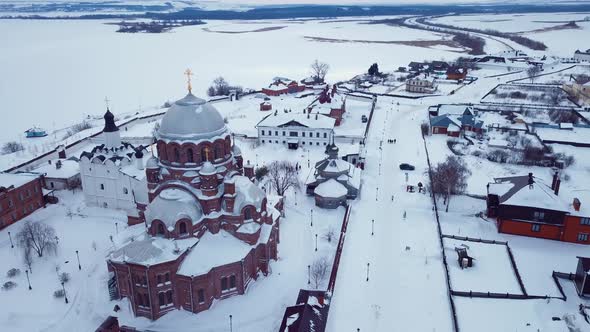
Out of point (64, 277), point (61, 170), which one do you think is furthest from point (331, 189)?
point (61, 170)

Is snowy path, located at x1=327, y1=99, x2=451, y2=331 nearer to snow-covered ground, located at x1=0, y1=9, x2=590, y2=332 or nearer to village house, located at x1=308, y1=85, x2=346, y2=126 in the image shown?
snow-covered ground, located at x1=0, y1=9, x2=590, y2=332

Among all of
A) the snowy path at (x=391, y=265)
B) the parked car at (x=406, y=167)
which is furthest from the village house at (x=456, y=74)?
the parked car at (x=406, y=167)

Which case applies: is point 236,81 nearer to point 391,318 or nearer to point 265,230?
point 265,230

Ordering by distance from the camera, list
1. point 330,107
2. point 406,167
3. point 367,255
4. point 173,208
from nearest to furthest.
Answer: point 173,208
point 367,255
point 406,167
point 330,107

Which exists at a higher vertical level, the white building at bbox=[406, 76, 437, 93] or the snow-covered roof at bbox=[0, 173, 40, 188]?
the snow-covered roof at bbox=[0, 173, 40, 188]

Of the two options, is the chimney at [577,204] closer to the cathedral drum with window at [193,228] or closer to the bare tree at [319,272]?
the bare tree at [319,272]

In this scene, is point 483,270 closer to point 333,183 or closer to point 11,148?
point 333,183

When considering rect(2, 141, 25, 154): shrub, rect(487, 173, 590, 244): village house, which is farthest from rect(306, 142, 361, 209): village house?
rect(2, 141, 25, 154): shrub
